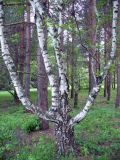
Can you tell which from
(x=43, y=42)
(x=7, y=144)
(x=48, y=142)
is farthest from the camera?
(x=48, y=142)

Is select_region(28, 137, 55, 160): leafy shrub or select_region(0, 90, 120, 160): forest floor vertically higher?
select_region(28, 137, 55, 160): leafy shrub

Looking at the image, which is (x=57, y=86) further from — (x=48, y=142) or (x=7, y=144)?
(x=7, y=144)

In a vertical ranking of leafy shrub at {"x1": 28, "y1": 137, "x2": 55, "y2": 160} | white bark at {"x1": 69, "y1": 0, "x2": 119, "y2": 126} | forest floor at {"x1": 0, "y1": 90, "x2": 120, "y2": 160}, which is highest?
white bark at {"x1": 69, "y1": 0, "x2": 119, "y2": 126}

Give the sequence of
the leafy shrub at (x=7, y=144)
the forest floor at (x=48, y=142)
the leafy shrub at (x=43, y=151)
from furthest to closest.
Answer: the leafy shrub at (x=7, y=144)
the forest floor at (x=48, y=142)
the leafy shrub at (x=43, y=151)

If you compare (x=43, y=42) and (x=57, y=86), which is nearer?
(x=43, y=42)

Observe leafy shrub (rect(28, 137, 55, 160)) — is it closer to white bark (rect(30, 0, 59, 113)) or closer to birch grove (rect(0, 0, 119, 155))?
birch grove (rect(0, 0, 119, 155))

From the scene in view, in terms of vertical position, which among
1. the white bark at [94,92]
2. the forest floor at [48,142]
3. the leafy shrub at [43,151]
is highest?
the white bark at [94,92]

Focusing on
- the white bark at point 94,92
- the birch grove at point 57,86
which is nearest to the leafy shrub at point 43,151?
the birch grove at point 57,86

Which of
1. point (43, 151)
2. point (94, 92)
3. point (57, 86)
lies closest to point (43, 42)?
point (57, 86)

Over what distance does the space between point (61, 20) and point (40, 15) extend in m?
0.53

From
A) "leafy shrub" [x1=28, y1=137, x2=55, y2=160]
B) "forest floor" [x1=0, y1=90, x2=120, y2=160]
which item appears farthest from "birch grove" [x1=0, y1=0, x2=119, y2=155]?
"forest floor" [x1=0, y1=90, x2=120, y2=160]

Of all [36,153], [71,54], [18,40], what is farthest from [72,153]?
[18,40]

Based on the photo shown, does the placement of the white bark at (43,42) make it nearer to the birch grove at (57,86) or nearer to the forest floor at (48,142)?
the birch grove at (57,86)

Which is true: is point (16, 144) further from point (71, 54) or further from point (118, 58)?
point (71, 54)
